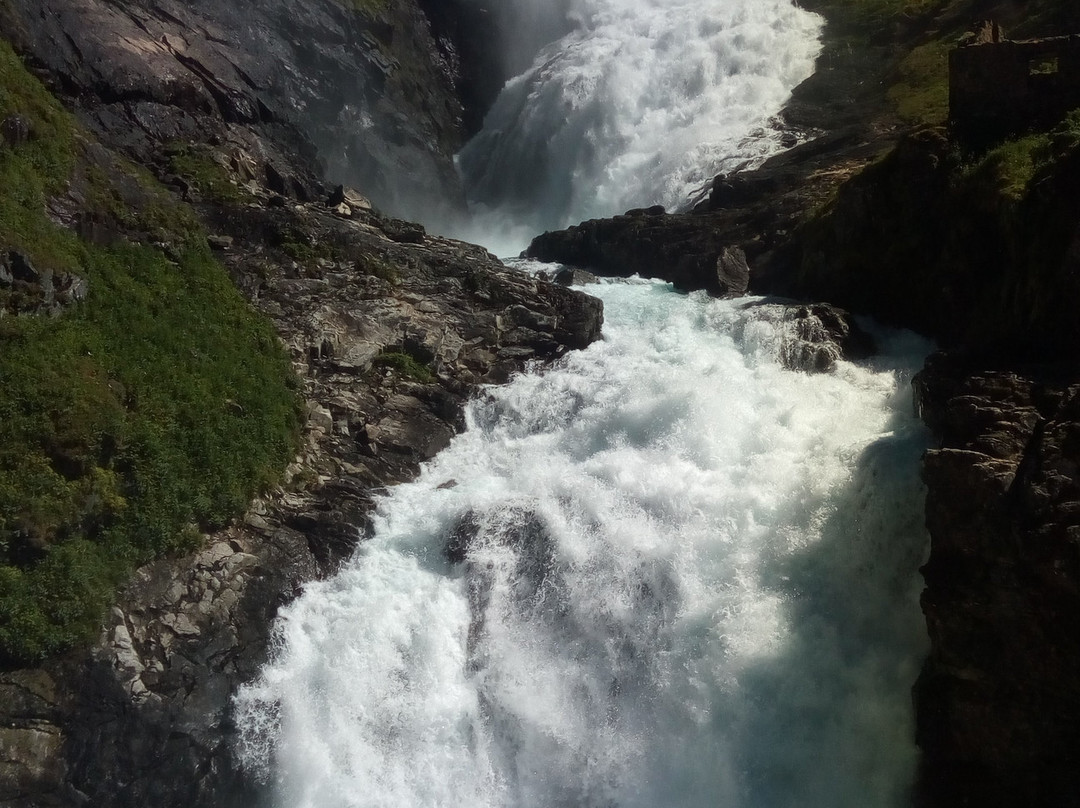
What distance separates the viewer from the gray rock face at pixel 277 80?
24.0 metres

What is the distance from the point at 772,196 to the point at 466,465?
57.3 ft

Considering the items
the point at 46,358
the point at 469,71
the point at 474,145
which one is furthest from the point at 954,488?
the point at 469,71

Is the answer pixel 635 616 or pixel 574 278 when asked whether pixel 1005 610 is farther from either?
pixel 574 278

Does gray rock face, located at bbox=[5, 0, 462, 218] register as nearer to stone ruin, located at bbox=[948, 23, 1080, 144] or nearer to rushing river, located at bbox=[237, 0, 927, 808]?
rushing river, located at bbox=[237, 0, 927, 808]

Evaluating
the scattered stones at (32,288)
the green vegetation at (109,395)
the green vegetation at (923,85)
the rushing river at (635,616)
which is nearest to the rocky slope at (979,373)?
the rushing river at (635,616)

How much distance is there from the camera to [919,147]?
20.3 meters

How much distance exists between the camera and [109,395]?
1538cm

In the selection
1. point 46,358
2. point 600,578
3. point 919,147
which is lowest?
point 600,578

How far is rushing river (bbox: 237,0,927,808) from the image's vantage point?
43.6ft

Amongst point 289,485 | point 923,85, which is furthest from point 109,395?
point 923,85

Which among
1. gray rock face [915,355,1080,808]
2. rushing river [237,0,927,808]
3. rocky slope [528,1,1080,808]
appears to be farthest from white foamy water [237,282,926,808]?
rocky slope [528,1,1080,808]

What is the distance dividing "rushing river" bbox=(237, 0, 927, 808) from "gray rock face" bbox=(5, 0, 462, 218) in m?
15.3

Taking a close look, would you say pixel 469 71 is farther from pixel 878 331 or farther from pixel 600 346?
pixel 878 331

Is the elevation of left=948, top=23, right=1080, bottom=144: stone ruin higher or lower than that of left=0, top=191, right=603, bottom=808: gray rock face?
higher
